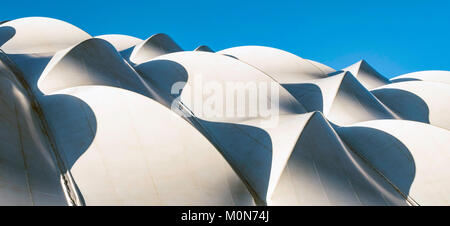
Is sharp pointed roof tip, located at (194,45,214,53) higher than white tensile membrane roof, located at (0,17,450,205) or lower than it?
higher

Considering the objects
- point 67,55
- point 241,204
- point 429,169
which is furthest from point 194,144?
point 429,169

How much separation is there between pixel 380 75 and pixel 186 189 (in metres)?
28.7

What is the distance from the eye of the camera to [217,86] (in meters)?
19.7

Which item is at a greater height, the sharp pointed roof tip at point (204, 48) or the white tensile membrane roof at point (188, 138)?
the sharp pointed roof tip at point (204, 48)

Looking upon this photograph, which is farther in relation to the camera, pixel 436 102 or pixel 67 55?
pixel 436 102

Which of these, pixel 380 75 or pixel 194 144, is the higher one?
pixel 380 75

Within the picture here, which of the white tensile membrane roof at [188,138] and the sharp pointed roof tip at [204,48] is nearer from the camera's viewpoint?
the white tensile membrane roof at [188,138]

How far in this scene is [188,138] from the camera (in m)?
12.7

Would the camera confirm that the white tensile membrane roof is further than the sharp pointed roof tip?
No

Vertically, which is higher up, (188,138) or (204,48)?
(204,48)

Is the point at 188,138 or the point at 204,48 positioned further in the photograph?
the point at 204,48

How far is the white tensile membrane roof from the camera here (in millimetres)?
11062

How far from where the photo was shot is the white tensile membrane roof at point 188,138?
11062 mm
